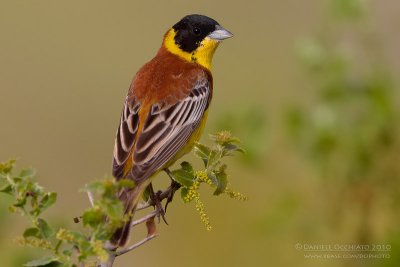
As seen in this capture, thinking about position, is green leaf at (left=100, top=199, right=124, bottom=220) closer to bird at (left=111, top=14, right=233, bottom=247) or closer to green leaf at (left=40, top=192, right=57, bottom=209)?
green leaf at (left=40, top=192, right=57, bottom=209)

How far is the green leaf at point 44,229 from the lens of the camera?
3488 mm

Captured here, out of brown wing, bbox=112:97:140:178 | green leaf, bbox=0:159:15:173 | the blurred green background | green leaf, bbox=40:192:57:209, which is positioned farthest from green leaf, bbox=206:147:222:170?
the blurred green background

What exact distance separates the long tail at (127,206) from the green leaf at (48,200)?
0.26m

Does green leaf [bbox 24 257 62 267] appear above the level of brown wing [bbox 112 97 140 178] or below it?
above

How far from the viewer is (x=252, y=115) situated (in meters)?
5.39

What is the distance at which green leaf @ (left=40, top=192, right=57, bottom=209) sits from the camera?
3512 mm

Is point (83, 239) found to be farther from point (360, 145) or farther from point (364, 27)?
point (364, 27)

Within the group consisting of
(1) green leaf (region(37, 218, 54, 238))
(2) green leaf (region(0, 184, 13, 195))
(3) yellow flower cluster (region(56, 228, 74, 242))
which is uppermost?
(2) green leaf (region(0, 184, 13, 195))

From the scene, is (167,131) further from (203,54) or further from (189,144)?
(203,54)

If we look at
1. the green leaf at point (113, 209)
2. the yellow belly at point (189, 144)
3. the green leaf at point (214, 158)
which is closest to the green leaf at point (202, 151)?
the green leaf at point (214, 158)

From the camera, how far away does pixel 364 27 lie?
5.50 m

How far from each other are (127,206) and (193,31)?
2469mm

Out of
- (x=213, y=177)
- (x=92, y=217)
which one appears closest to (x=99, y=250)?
(x=92, y=217)

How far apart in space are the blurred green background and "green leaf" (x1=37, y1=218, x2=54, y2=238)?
4.32ft
